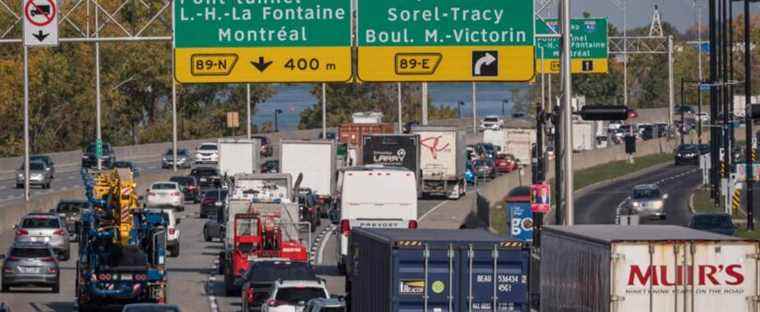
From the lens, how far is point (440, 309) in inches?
1001

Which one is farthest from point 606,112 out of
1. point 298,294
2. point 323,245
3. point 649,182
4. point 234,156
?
point 649,182

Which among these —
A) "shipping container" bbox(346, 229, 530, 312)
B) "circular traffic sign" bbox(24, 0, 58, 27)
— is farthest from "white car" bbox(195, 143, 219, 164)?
"shipping container" bbox(346, 229, 530, 312)

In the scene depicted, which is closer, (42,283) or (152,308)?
(152,308)

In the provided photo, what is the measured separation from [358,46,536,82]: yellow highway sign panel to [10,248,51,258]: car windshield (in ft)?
49.2

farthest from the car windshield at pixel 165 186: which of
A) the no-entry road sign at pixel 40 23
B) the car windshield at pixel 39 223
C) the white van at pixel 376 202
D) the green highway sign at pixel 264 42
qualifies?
Result: the green highway sign at pixel 264 42

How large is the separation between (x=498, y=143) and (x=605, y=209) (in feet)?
146

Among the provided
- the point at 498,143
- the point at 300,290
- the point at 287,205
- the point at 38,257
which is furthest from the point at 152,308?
the point at 498,143

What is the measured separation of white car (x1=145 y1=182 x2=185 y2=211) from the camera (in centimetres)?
7381

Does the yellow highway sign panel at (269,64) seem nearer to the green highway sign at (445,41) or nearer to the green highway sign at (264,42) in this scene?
the green highway sign at (264,42)

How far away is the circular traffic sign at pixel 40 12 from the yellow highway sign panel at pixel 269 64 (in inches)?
205

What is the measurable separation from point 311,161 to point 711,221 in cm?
1978

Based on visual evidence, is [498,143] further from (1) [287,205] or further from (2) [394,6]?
(2) [394,6]

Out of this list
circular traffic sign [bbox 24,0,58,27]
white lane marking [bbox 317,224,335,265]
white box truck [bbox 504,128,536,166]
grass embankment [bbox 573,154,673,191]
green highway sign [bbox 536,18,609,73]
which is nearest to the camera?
circular traffic sign [bbox 24,0,58,27]

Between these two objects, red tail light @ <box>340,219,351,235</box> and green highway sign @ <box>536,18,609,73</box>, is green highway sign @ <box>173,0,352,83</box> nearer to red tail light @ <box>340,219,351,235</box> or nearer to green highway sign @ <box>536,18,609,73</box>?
red tail light @ <box>340,219,351,235</box>
